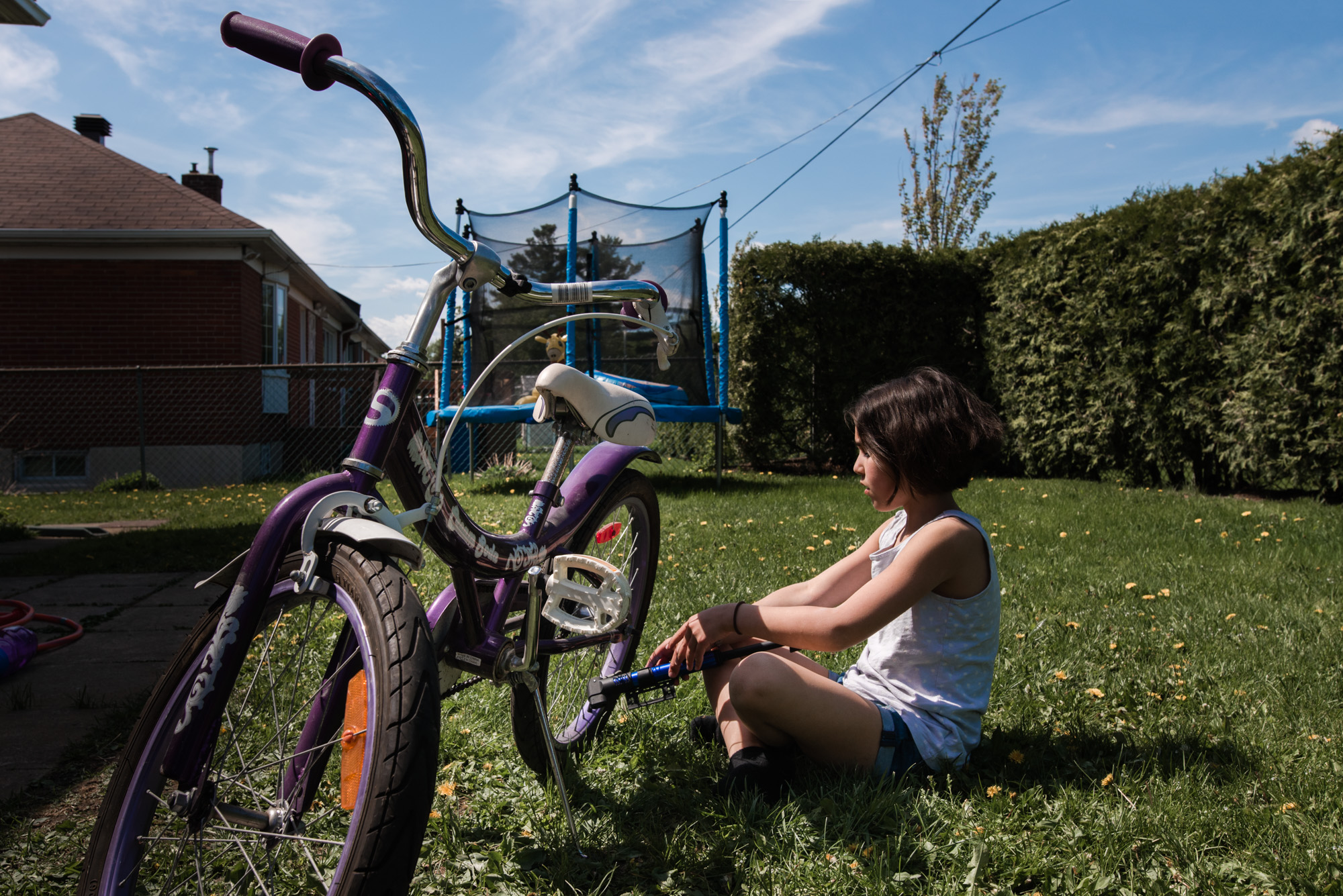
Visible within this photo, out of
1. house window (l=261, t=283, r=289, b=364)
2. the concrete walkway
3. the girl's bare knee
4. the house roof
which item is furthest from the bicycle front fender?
house window (l=261, t=283, r=289, b=364)

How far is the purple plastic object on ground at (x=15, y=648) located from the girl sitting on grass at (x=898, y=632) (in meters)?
2.38

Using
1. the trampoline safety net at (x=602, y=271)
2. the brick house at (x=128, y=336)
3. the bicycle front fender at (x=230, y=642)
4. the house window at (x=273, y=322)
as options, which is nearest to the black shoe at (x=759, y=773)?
the bicycle front fender at (x=230, y=642)

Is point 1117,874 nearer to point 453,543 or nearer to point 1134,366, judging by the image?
point 453,543

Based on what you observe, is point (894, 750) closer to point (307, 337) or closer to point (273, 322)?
point (273, 322)

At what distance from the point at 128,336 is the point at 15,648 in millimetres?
10702

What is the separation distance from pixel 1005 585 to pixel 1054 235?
627cm

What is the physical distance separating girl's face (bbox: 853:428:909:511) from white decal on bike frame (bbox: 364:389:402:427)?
3.37 feet

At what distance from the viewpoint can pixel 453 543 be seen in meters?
1.54

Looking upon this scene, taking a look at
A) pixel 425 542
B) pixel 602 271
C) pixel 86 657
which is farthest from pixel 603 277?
pixel 425 542

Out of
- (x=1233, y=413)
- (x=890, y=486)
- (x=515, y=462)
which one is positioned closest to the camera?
(x=890, y=486)

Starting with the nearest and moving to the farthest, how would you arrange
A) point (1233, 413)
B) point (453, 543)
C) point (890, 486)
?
1. point (453, 543)
2. point (890, 486)
3. point (1233, 413)

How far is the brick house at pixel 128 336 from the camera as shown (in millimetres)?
11266

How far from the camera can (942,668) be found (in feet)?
6.37

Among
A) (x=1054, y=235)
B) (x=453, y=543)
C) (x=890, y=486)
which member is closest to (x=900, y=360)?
(x=1054, y=235)
